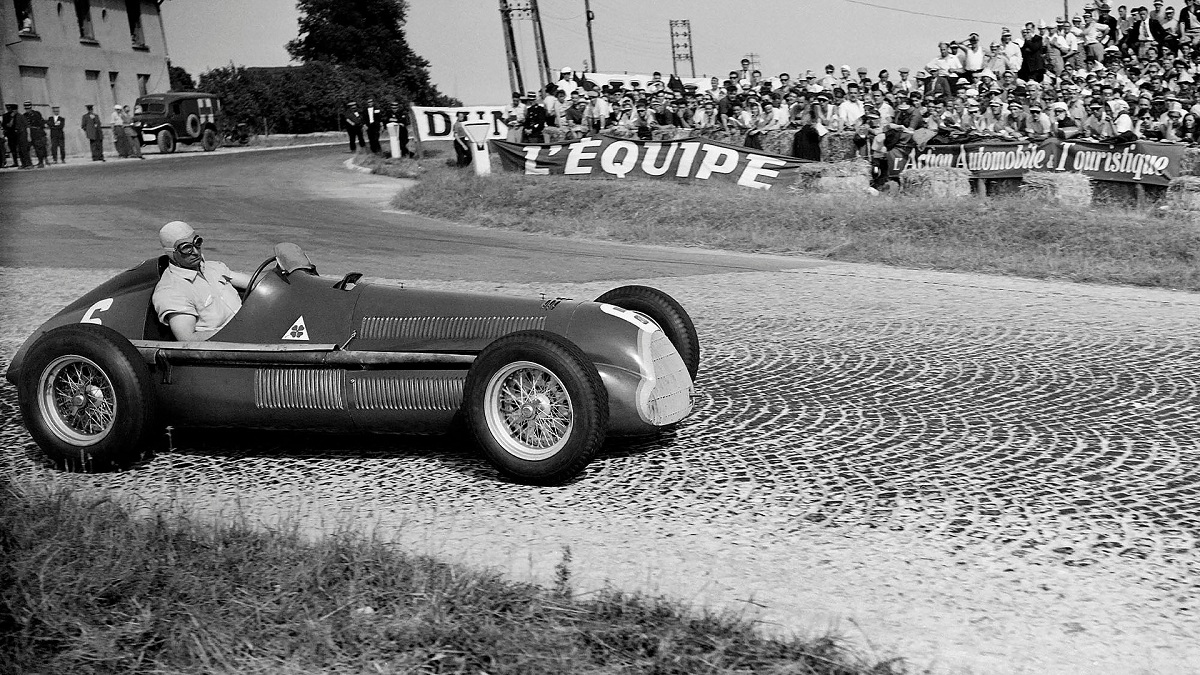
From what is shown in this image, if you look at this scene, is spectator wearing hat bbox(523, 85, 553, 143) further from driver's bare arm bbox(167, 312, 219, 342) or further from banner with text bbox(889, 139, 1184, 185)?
driver's bare arm bbox(167, 312, 219, 342)

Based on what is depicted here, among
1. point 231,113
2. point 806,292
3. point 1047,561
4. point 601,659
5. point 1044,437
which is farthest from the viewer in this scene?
point 231,113

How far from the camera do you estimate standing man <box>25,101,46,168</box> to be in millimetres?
29469

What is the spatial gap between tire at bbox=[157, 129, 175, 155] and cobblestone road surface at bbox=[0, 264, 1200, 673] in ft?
98.7

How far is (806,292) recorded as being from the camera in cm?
1068

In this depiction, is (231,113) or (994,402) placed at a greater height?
(231,113)

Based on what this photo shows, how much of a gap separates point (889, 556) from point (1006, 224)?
36.3ft

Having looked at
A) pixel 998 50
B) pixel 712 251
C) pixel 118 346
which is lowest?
pixel 712 251

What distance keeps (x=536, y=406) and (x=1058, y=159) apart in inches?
542

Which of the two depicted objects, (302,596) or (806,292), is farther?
(806,292)

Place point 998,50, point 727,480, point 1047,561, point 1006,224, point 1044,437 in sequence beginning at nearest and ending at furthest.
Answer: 1. point 1047,561
2. point 727,480
3. point 1044,437
4. point 1006,224
5. point 998,50

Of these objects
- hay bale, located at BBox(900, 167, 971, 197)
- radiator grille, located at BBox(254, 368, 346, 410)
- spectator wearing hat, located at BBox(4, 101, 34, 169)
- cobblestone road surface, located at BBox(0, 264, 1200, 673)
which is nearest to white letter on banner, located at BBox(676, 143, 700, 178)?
hay bale, located at BBox(900, 167, 971, 197)

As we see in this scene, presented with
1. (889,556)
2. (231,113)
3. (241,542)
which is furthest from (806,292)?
(231,113)

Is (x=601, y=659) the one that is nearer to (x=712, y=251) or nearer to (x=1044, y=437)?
(x=1044, y=437)

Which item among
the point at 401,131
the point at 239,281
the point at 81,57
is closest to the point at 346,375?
the point at 239,281
